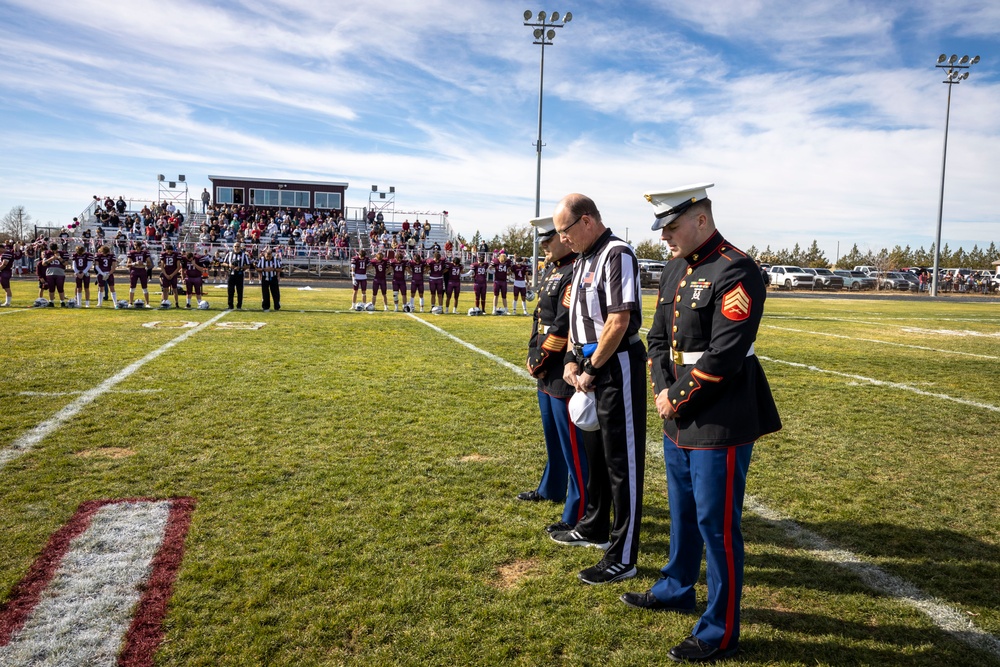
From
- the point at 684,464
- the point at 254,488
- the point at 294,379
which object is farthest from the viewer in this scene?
the point at 294,379

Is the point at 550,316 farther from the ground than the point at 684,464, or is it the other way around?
the point at 550,316

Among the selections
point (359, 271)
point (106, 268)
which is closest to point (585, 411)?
point (359, 271)

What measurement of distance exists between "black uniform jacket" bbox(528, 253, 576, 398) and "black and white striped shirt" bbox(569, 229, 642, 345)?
252 mm

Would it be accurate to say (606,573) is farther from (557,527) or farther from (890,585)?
(890,585)

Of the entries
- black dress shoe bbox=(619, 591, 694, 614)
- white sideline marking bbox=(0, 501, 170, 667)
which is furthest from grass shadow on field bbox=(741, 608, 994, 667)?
white sideline marking bbox=(0, 501, 170, 667)

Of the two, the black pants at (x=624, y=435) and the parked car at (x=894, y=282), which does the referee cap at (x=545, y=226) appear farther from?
the parked car at (x=894, y=282)

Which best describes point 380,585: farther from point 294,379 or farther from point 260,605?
point 294,379

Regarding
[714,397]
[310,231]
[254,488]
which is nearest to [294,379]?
[254,488]

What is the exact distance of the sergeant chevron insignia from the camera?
2701mm

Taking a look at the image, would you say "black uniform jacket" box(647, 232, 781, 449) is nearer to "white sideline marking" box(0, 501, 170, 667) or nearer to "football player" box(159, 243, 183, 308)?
"white sideline marking" box(0, 501, 170, 667)

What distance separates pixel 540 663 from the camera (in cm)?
271

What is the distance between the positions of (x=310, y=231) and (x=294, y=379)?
38.2 metres

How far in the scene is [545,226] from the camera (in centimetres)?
420

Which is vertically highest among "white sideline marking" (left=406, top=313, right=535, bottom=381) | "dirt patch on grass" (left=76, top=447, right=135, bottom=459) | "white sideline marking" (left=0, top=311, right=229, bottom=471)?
"white sideline marking" (left=406, top=313, right=535, bottom=381)
